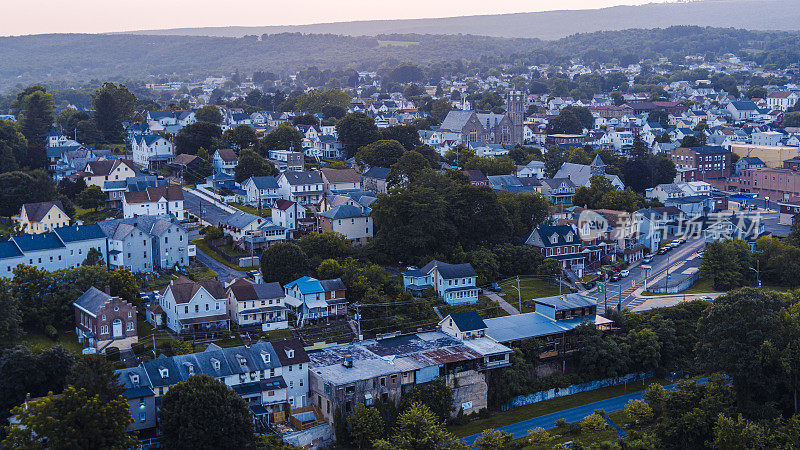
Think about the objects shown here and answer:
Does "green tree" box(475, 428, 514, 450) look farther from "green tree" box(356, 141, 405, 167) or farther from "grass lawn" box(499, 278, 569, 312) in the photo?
"green tree" box(356, 141, 405, 167)

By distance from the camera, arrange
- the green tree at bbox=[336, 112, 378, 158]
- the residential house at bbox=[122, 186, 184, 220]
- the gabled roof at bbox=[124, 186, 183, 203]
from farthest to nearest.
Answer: the green tree at bbox=[336, 112, 378, 158] → the gabled roof at bbox=[124, 186, 183, 203] → the residential house at bbox=[122, 186, 184, 220]

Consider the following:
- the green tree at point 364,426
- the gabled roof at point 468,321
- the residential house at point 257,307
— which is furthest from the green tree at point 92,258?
the gabled roof at point 468,321

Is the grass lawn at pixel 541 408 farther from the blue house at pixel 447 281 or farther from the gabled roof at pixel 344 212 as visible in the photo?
the gabled roof at pixel 344 212

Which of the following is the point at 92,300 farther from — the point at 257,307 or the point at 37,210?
the point at 37,210

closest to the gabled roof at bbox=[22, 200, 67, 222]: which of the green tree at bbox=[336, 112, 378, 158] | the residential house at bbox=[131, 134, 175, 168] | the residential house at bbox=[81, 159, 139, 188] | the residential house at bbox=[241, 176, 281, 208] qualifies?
the residential house at bbox=[81, 159, 139, 188]

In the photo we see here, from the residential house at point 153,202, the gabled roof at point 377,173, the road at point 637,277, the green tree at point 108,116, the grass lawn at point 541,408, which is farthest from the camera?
the green tree at point 108,116
